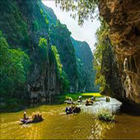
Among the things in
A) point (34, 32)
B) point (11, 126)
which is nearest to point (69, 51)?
point (34, 32)

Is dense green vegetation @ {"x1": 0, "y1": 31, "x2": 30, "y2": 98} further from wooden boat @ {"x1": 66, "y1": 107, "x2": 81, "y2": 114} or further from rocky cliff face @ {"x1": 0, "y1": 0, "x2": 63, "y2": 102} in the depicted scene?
wooden boat @ {"x1": 66, "y1": 107, "x2": 81, "y2": 114}

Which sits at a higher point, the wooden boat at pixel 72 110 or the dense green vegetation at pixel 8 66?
the dense green vegetation at pixel 8 66

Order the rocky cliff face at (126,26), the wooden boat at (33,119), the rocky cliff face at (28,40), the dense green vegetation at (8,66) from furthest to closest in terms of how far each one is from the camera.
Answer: the rocky cliff face at (28,40)
the dense green vegetation at (8,66)
the wooden boat at (33,119)
the rocky cliff face at (126,26)

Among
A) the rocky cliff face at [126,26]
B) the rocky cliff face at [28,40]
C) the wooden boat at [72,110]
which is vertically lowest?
the wooden boat at [72,110]

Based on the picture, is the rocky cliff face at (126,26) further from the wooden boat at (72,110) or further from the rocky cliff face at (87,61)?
the rocky cliff face at (87,61)

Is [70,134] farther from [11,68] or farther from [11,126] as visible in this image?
[11,68]

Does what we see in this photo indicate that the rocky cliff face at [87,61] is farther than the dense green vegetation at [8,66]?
Yes

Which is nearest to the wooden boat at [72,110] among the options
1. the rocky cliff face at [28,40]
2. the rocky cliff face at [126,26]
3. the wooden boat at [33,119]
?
the wooden boat at [33,119]

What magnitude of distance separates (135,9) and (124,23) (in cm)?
133

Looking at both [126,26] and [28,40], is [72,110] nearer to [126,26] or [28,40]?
[126,26]

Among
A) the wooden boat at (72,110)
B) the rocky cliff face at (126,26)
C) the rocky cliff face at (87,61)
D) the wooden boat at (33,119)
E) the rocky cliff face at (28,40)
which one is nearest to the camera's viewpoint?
the rocky cliff face at (126,26)

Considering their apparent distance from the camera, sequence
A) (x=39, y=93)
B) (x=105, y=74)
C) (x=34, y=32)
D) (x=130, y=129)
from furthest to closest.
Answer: (x=34, y=32) < (x=39, y=93) < (x=105, y=74) < (x=130, y=129)

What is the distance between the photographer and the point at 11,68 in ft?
101

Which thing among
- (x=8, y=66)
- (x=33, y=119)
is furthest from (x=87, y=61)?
(x=33, y=119)
